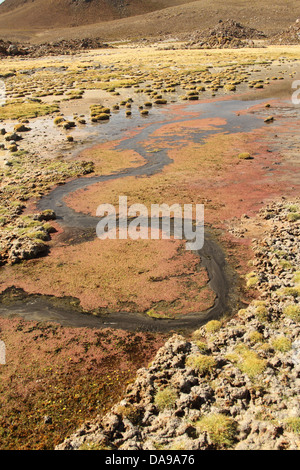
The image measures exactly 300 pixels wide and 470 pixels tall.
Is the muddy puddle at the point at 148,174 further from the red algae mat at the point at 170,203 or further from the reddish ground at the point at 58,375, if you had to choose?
the reddish ground at the point at 58,375

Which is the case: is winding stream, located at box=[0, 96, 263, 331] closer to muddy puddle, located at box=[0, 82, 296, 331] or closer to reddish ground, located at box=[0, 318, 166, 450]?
muddy puddle, located at box=[0, 82, 296, 331]

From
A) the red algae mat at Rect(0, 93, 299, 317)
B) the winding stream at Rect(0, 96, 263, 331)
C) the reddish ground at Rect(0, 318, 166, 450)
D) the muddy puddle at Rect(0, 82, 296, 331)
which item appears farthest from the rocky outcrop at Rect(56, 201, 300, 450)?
the red algae mat at Rect(0, 93, 299, 317)

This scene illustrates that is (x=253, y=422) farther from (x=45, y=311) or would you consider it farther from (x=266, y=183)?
(x=266, y=183)

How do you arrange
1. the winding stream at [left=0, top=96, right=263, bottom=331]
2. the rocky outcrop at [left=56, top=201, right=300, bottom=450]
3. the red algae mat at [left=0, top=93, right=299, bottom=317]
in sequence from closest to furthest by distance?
1. the rocky outcrop at [left=56, top=201, right=300, bottom=450]
2. the winding stream at [left=0, top=96, right=263, bottom=331]
3. the red algae mat at [left=0, top=93, right=299, bottom=317]

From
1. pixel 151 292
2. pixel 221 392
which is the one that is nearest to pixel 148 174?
pixel 151 292

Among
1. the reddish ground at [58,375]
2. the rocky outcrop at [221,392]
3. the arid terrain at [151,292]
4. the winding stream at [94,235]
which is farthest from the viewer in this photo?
the winding stream at [94,235]

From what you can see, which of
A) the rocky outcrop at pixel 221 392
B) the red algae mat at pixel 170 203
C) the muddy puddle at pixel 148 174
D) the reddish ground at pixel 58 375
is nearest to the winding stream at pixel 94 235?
the muddy puddle at pixel 148 174
